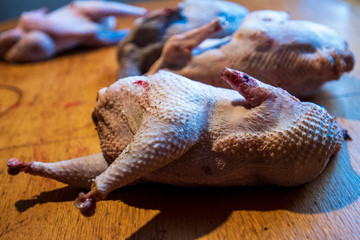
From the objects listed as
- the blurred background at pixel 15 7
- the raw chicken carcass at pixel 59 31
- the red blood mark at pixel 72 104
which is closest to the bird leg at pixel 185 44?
the red blood mark at pixel 72 104

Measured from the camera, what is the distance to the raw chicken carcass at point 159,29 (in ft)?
4.73

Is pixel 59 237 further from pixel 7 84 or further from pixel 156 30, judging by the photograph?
pixel 7 84

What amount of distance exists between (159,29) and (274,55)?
0.57 metres

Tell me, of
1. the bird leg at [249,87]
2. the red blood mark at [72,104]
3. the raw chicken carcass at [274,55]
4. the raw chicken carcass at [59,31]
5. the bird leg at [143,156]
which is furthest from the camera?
the raw chicken carcass at [59,31]

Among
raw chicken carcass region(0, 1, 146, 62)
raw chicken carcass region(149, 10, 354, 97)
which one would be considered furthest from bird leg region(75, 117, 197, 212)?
raw chicken carcass region(0, 1, 146, 62)

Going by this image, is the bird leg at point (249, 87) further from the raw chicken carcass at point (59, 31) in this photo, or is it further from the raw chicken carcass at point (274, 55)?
the raw chicken carcass at point (59, 31)

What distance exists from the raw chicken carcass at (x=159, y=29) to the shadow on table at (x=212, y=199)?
0.67 m

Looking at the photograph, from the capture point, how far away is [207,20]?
1470mm

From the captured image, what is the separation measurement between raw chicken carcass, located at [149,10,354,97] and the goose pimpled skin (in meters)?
0.30

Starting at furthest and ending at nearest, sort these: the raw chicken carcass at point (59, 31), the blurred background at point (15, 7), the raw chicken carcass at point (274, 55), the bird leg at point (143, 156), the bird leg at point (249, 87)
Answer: the blurred background at point (15, 7), the raw chicken carcass at point (59, 31), the raw chicken carcass at point (274, 55), the bird leg at point (249, 87), the bird leg at point (143, 156)

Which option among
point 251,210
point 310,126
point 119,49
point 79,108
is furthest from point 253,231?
point 119,49

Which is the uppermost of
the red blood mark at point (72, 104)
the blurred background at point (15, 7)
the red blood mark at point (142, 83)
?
the red blood mark at point (142, 83)

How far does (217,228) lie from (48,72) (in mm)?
1406

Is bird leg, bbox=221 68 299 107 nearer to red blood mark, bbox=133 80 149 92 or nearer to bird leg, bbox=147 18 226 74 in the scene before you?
red blood mark, bbox=133 80 149 92
